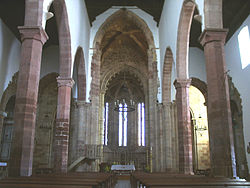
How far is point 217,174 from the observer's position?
25.4 feet

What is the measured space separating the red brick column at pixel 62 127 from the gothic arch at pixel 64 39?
51 centimetres

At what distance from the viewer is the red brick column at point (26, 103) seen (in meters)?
7.55

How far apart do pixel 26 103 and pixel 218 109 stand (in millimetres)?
5488

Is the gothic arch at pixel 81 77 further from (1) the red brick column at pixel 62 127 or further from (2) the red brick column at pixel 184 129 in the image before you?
(2) the red brick column at pixel 184 129

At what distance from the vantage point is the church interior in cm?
812

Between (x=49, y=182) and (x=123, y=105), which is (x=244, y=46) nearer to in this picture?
(x=123, y=105)

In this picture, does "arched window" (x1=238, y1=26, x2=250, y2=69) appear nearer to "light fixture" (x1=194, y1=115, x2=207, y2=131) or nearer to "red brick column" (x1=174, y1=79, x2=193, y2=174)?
"red brick column" (x1=174, y1=79, x2=193, y2=174)

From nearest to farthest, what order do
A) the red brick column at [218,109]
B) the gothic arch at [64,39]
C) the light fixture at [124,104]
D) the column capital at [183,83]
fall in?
the red brick column at [218,109], the gothic arch at [64,39], the column capital at [183,83], the light fixture at [124,104]

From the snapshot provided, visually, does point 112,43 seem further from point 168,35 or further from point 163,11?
point 168,35

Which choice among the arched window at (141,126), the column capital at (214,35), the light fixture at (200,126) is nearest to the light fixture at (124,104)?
the arched window at (141,126)

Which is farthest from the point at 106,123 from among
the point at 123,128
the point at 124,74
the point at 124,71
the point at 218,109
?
the point at 218,109

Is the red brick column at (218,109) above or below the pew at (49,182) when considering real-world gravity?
above

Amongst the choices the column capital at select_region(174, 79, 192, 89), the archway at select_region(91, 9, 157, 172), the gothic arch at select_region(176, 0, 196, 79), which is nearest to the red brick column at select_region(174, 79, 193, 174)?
the column capital at select_region(174, 79, 192, 89)

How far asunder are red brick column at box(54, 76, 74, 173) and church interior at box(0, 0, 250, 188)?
45mm
